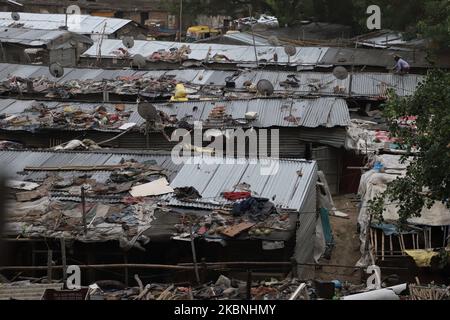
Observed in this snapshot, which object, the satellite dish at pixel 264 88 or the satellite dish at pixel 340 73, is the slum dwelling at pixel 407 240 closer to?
the satellite dish at pixel 264 88

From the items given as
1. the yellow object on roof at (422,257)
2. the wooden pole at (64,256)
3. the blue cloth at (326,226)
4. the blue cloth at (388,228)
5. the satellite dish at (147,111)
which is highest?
the satellite dish at (147,111)

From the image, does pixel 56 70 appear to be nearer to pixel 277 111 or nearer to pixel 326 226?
pixel 277 111

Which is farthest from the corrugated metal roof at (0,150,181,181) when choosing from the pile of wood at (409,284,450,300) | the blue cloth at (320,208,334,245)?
the pile of wood at (409,284,450,300)

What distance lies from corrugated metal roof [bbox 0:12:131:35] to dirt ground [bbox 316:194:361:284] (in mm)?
20196

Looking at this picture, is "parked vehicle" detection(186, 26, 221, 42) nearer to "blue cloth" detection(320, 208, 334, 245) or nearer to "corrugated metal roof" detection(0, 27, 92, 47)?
"corrugated metal roof" detection(0, 27, 92, 47)

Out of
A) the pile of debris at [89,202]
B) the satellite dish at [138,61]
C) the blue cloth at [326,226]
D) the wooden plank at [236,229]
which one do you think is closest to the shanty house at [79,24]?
the satellite dish at [138,61]

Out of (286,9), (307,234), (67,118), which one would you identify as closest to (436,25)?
(286,9)

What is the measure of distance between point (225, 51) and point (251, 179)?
15500mm

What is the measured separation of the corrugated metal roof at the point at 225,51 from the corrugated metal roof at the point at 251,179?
514 inches

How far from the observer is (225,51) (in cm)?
2697

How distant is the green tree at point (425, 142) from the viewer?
941 cm

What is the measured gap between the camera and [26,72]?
23.2m
